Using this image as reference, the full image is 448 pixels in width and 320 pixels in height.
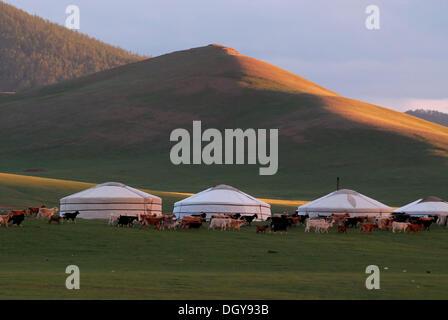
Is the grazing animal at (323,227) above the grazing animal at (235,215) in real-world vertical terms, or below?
below

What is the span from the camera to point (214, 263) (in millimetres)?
24484

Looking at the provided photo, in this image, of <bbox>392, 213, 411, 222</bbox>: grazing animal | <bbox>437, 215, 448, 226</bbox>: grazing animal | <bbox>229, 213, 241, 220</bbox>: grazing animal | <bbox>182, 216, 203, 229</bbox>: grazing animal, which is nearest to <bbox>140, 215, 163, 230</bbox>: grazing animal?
<bbox>182, 216, 203, 229</bbox>: grazing animal

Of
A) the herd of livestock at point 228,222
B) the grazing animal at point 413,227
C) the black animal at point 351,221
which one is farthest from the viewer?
the black animal at point 351,221

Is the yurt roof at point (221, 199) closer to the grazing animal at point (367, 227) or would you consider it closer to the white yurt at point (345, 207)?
the white yurt at point (345, 207)

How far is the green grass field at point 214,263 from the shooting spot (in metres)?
15.4

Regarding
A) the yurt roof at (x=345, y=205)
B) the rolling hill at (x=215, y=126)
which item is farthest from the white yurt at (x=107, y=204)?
the rolling hill at (x=215, y=126)

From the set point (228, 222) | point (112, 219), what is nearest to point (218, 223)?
point (228, 222)

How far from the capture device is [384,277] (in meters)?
19.2

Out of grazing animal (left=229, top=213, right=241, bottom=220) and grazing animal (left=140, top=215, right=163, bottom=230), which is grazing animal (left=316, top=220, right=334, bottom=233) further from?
grazing animal (left=140, top=215, right=163, bottom=230)

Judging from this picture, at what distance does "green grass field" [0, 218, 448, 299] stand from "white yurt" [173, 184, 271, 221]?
5.18 meters

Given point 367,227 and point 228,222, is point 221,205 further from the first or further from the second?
point 367,227

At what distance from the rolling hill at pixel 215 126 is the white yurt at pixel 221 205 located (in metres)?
32.1

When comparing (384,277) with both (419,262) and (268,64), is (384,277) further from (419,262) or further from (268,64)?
(268,64)
